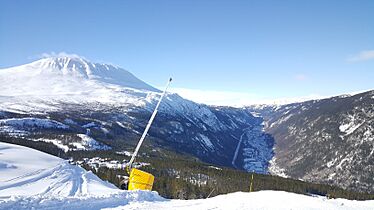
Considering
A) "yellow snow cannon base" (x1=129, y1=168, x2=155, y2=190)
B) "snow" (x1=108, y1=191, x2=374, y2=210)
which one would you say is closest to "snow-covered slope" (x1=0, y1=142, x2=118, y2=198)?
"yellow snow cannon base" (x1=129, y1=168, x2=155, y2=190)

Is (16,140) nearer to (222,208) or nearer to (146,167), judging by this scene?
(146,167)

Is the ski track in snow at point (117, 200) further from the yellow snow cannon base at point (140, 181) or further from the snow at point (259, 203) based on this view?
the yellow snow cannon base at point (140, 181)

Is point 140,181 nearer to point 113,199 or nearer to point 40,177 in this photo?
point 113,199

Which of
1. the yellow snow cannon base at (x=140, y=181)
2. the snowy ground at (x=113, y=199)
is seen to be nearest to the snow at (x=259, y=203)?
the snowy ground at (x=113, y=199)

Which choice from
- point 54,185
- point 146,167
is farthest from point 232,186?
point 54,185

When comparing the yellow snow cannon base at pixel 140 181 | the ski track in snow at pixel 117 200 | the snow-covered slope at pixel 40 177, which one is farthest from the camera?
the snow-covered slope at pixel 40 177

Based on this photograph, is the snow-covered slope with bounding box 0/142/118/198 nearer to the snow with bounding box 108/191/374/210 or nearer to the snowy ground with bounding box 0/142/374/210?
the snowy ground with bounding box 0/142/374/210

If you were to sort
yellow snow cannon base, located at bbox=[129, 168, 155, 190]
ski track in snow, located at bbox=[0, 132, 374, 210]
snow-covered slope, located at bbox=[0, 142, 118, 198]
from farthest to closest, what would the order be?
snow-covered slope, located at bbox=[0, 142, 118, 198]
yellow snow cannon base, located at bbox=[129, 168, 155, 190]
ski track in snow, located at bbox=[0, 132, 374, 210]

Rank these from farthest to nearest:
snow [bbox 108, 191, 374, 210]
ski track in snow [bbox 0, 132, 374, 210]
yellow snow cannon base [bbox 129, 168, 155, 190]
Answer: yellow snow cannon base [bbox 129, 168, 155, 190] → snow [bbox 108, 191, 374, 210] → ski track in snow [bbox 0, 132, 374, 210]

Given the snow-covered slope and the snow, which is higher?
the snow

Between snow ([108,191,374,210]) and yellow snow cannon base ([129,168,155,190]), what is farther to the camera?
yellow snow cannon base ([129,168,155,190])

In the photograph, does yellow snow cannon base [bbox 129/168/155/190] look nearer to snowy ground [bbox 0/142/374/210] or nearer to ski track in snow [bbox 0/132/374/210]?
snowy ground [bbox 0/142/374/210]

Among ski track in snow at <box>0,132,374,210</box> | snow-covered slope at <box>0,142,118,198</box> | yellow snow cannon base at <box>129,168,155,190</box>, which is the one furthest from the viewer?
snow-covered slope at <box>0,142,118,198</box>

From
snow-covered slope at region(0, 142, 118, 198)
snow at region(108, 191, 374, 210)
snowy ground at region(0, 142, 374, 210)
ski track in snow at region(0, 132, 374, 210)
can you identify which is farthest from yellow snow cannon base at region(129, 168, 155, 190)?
snow at region(108, 191, 374, 210)
